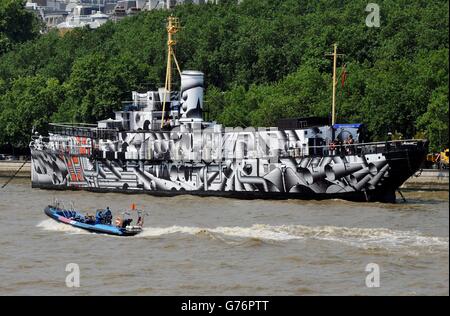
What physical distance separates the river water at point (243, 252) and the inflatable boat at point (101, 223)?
462 millimetres

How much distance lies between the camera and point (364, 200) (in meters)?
80.2

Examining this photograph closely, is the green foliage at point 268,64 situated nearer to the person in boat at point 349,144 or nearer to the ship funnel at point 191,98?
the person in boat at point 349,144

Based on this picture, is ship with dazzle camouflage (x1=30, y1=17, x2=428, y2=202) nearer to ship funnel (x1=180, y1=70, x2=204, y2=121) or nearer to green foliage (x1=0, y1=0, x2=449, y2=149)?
ship funnel (x1=180, y1=70, x2=204, y2=121)

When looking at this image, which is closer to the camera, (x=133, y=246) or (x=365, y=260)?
(x=365, y=260)

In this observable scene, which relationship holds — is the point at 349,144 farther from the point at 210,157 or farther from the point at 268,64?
the point at 268,64

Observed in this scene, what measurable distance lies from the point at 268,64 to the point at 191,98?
46.2 m

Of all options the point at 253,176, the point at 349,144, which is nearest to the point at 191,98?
the point at 253,176

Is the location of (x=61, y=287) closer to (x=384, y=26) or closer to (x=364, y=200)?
(x=364, y=200)

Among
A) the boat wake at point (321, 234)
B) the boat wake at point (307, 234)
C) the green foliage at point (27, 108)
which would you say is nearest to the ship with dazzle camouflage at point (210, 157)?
the boat wake at point (307, 234)

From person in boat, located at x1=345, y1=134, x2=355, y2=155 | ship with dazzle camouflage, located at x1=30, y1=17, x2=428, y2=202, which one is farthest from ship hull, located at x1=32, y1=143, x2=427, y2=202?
person in boat, located at x1=345, y1=134, x2=355, y2=155

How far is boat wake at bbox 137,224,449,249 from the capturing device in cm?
5584

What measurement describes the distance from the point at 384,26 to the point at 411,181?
169ft
